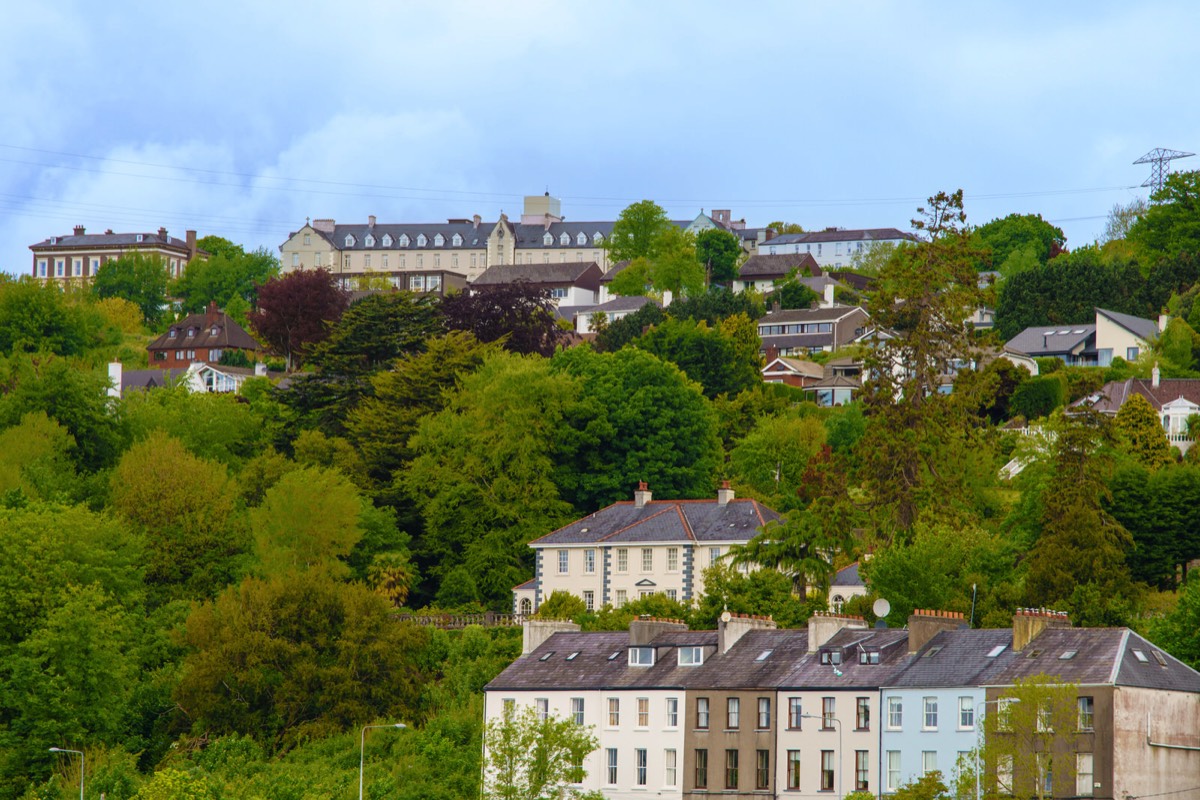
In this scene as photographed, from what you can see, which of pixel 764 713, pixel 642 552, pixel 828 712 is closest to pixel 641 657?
pixel 764 713

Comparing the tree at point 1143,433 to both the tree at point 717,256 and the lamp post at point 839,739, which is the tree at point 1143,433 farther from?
the tree at point 717,256

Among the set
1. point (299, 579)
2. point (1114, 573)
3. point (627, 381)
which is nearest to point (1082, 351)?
point (627, 381)

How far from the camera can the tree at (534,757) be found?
2406 inches

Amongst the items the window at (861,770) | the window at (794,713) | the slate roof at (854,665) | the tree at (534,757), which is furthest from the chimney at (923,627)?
the tree at (534,757)

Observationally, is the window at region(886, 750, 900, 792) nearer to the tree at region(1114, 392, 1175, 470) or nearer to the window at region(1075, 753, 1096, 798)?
the window at region(1075, 753, 1096, 798)

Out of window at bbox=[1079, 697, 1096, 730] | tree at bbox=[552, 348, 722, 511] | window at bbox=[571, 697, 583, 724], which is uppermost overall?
tree at bbox=[552, 348, 722, 511]

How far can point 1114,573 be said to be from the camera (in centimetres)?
7462

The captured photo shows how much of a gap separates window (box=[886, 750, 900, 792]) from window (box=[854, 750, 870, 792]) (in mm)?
754

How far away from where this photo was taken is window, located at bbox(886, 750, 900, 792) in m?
62.5

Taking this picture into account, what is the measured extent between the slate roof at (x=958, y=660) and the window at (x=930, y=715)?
0.49 meters

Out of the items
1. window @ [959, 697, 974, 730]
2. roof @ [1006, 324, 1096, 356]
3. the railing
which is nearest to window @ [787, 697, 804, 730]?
window @ [959, 697, 974, 730]

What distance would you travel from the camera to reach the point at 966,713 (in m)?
61.6

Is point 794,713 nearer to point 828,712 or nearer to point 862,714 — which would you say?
point 828,712

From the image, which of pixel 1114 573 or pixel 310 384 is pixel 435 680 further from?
pixel 310 384
